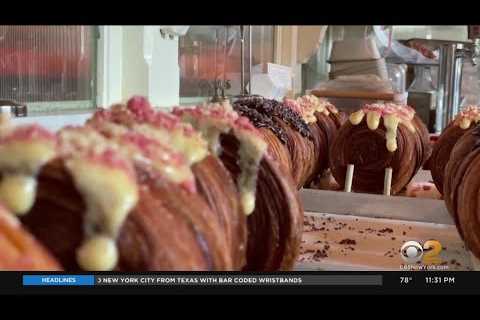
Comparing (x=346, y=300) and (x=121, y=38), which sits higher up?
(x=121, y=38)

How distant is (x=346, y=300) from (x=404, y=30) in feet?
12.1

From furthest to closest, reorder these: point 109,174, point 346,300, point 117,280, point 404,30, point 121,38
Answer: point 404,30 < point 121,38 < point 346,300 < point 117,280 < point 109,174

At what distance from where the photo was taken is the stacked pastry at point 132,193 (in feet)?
1.52

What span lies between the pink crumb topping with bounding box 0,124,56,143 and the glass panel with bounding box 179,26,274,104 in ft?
1.82

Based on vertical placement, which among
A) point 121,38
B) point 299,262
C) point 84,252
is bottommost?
point 299,262

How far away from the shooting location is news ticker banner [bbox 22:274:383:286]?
1.81 feet

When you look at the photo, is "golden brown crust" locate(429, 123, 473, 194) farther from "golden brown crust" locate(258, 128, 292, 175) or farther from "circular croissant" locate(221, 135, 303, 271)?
"circular croissant" locate(221, 135, 303, 271)

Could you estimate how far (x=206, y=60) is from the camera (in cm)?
174

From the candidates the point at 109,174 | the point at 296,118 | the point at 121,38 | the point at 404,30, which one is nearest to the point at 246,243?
the point at 109,174

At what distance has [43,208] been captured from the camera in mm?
465

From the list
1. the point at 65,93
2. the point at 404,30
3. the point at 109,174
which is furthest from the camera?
the point at 404,30
